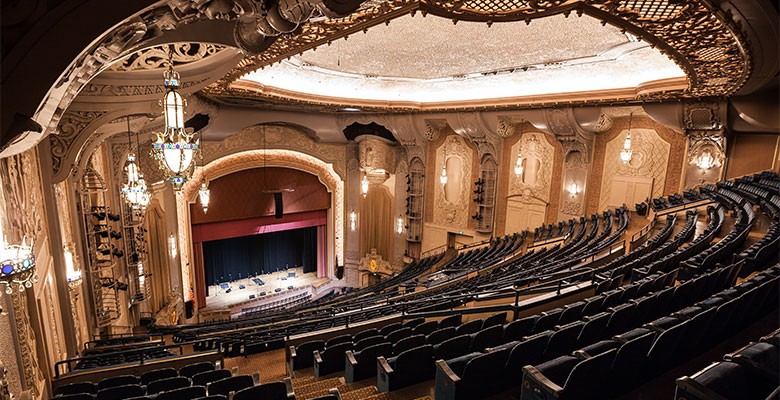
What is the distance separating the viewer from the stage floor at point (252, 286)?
14.9m

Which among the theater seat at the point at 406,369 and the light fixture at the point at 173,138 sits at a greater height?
the light fixture at the point at 173,138

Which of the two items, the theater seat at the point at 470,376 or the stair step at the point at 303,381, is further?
the stair step at the point at 303,381

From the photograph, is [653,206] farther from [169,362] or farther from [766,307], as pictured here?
[169,362]

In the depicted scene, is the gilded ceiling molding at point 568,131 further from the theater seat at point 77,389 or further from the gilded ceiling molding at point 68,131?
the theater seat at point 77,389

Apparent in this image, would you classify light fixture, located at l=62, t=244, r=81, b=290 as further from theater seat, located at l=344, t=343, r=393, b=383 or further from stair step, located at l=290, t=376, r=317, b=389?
theater seat, located at l=344, t=343, r=393, b=383

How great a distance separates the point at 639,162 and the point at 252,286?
15.3 m

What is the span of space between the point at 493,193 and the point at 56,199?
464 inches

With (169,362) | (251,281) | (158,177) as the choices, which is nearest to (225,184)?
(158,177)

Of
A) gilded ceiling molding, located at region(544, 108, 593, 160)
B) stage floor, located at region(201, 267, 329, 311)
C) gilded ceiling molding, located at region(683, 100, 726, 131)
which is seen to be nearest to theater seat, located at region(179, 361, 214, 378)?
gilded ceiling molding, located at region(544, 108, 593, 160)

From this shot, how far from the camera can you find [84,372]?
183 inches

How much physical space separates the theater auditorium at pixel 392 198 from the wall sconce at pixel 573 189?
0.06 meters

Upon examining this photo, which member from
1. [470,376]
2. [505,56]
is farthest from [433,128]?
[470,376]

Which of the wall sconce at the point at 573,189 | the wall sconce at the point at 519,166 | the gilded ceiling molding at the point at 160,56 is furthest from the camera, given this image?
the wall sconce at the point at 519,166

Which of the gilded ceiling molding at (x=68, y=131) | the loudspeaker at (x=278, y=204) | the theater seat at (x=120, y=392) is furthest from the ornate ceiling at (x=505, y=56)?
the loudspeaker at (x=278, y=204)
